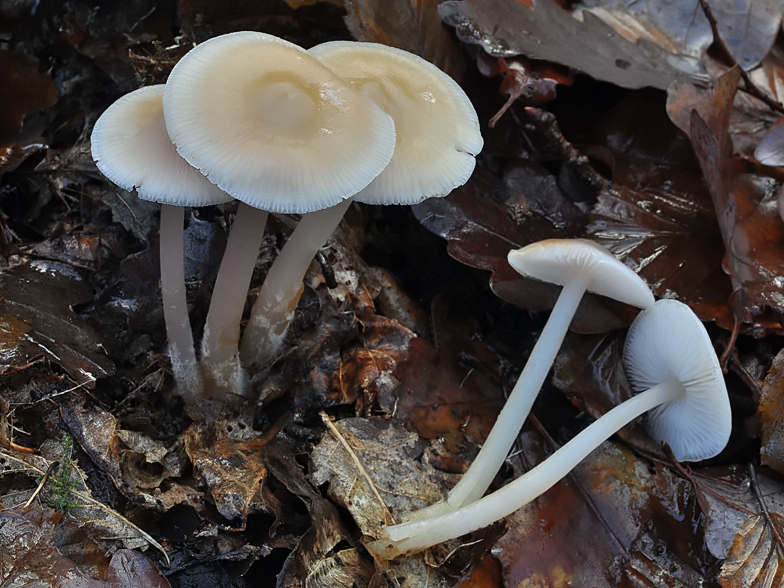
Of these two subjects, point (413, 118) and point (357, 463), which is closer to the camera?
point (413, 118)

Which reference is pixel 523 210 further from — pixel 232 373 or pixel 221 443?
pixel 221 443

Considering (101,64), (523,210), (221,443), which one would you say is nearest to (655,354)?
(523,210)

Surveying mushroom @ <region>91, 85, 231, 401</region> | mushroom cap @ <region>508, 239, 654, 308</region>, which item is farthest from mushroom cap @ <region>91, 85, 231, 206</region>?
mushroom cap @ <region>508, 239, 654, 308</region>

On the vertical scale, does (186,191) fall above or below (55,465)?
above

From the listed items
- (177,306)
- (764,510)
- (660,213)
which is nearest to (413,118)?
(177,306)

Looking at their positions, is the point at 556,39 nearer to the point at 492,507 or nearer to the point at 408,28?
the point at 408,28

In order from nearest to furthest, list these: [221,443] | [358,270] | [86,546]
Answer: [86,546] < [221,443] < [358,270]

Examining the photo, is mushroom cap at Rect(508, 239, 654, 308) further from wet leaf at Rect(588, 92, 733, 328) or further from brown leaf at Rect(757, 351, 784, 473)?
brown leaf at Rect(757, 351, 784, 473)
